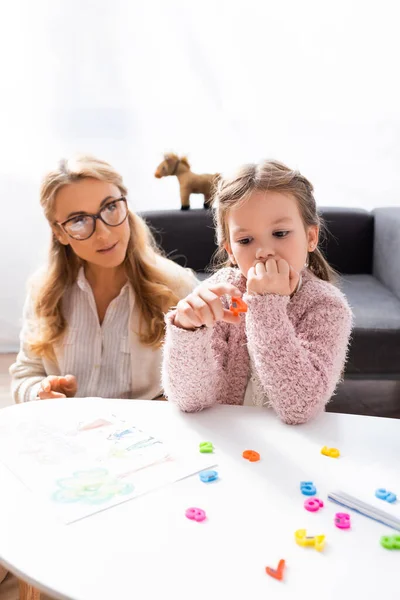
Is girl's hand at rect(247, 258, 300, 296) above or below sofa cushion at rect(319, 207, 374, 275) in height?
above

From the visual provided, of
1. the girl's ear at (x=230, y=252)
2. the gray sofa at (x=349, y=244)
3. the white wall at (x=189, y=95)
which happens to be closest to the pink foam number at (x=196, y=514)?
the girl's ear at (x=230, y=252)

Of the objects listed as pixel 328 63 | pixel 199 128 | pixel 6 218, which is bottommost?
pixel 6 218

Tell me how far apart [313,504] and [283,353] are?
0.97 ft

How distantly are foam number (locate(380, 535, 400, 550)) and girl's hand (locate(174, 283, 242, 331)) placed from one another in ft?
1.38

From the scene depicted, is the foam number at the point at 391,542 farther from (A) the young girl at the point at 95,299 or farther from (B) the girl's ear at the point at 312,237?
(A) the young girl at the point at 95,299

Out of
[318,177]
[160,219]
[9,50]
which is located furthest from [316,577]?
[9,50]

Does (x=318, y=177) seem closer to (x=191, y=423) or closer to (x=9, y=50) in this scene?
(x=9, y=50)

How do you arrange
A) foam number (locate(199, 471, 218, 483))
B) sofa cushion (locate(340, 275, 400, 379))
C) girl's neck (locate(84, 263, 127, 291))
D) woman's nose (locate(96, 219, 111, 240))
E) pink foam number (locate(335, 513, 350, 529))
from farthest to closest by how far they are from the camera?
1. sofa cushion (locate(340, 275, 400, 379))
2. girl's neck (locate(84, 263, 127, 291))
3. woman's nose (locate(96, 219, 111, 240))
4. foam number (locate(199, 471, 218, 483))
5. pink foam number (locate(335, 513, 350, 529))

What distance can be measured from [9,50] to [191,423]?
2.65 metres

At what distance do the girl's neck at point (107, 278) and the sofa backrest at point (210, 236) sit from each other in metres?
1.11

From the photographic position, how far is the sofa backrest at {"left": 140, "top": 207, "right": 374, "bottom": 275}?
283cm

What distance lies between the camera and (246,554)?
2.21ft

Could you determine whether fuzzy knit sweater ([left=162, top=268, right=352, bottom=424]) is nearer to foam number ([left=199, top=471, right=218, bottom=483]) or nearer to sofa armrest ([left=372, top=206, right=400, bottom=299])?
foam number ([left=199, top=471, right=218, bottom=483])

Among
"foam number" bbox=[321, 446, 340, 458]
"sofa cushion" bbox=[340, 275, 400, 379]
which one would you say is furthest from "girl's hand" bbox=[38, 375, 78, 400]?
"sofa cushion" bbox=[340, 275, 400, 379]
